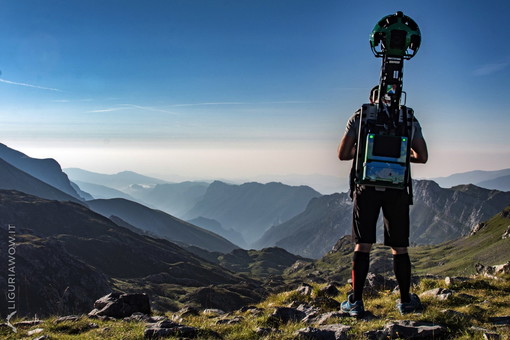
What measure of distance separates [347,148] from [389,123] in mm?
1084

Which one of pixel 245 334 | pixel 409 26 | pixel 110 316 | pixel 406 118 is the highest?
pixel 409 26

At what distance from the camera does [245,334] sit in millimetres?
8453

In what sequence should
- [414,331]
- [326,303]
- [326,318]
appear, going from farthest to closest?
[326,303], [326,318], [414,331]

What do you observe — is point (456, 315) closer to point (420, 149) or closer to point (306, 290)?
point (420, 149)

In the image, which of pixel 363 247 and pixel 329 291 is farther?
pixel 329 291

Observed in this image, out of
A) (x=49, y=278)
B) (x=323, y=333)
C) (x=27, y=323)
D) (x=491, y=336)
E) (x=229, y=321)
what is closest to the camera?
(x=491, y=336)

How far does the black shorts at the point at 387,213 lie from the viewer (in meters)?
8.58

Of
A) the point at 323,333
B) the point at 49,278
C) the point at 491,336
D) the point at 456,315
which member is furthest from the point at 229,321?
the point at 49,278

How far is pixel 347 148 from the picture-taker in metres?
8.88

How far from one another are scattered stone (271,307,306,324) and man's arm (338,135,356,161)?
4.70 metres

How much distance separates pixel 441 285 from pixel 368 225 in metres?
6.82

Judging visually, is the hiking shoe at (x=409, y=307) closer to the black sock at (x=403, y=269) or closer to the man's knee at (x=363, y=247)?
the black sock at (x=403, y=269)

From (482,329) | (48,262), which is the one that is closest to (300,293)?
(482,329)

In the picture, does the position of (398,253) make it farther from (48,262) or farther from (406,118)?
(48,262)
